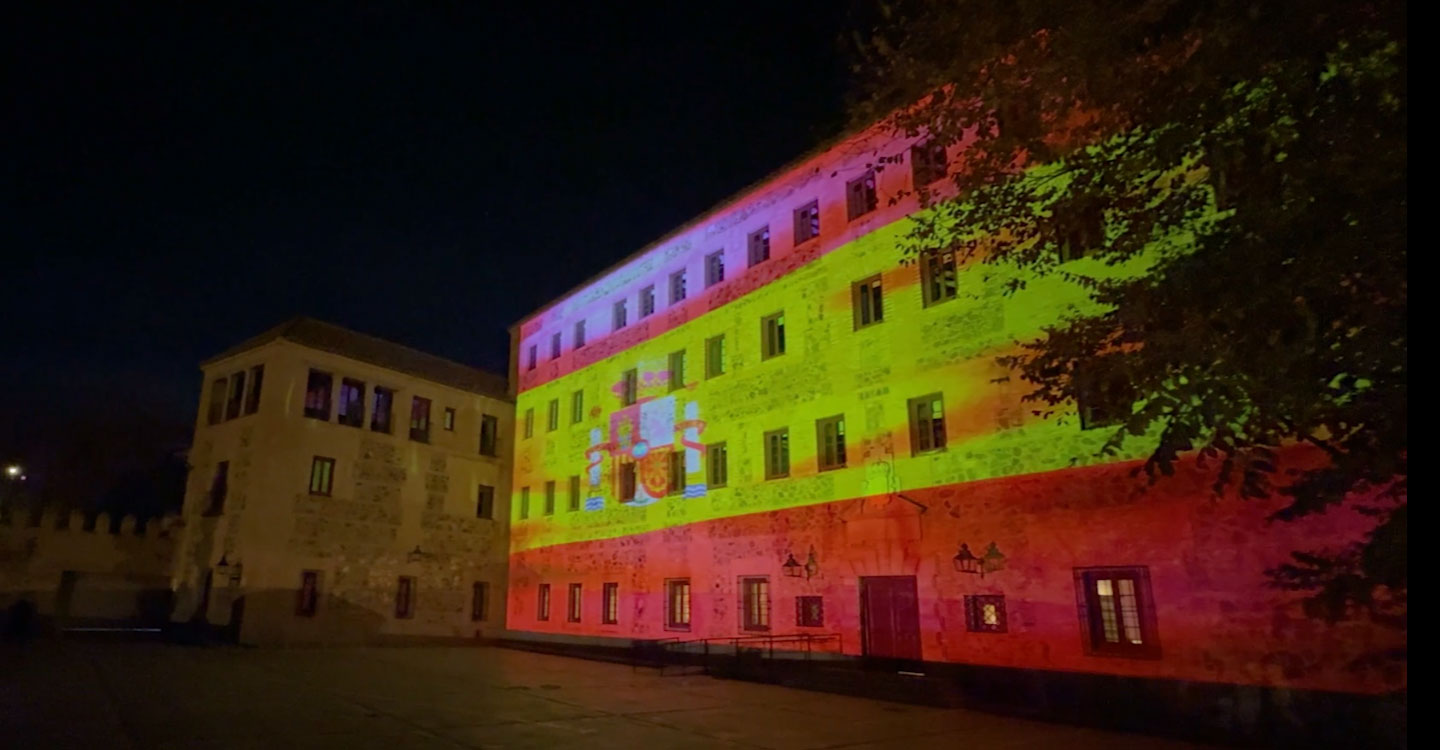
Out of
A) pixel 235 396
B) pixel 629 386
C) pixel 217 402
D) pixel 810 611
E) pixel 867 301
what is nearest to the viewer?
pixel 810 611

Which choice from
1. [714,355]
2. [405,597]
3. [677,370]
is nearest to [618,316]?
[677,370]

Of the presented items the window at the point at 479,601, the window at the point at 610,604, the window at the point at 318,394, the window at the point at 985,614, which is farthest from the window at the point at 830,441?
the window at the point at 318,394

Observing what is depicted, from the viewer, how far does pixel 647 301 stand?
24.8m

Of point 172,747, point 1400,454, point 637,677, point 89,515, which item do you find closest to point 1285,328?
point 1400,454

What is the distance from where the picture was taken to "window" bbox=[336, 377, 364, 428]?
2628cm

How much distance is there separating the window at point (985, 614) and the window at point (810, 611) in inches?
143

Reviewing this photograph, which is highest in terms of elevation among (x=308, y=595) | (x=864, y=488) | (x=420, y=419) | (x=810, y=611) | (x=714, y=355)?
(x=714, y=355)

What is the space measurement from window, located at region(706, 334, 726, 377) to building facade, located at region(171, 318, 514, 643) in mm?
11982

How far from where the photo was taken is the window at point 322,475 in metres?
25.0

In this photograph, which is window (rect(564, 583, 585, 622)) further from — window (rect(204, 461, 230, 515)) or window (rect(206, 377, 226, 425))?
window (rect(206, 377, 226, 425))

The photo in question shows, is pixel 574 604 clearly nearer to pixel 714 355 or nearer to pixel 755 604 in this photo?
pixel 755 604

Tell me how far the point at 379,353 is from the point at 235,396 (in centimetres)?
464

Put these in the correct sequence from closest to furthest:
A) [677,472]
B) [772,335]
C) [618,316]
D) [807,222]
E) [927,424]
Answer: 1. [927,424]
2. [807,222]
3. [772,335]
4. [677,472]
5. [618,316]

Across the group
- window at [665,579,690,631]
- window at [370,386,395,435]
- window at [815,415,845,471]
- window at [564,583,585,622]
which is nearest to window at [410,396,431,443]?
window at [370,386,395,435]
